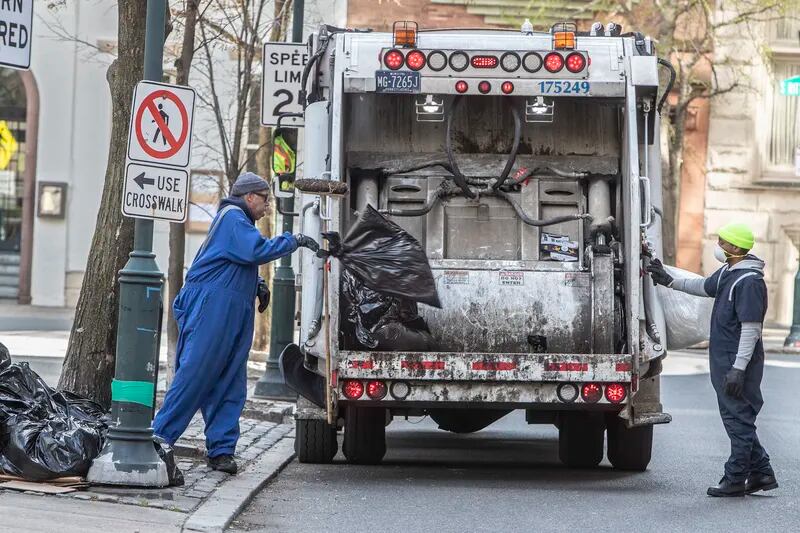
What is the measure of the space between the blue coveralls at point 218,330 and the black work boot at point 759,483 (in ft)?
9.33

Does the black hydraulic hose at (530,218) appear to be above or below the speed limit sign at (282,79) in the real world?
below

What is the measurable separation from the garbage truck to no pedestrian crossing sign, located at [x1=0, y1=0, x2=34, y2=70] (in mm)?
1792

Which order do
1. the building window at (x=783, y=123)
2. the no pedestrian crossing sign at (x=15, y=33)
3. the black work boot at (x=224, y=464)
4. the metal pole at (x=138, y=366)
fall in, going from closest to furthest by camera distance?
1. the no pedestrian crossing sign at (x=15, y=33)
2. the metal pole at (x=138, y=366)
3. the black work boot at (x=224, y=464)
4. the building window at (x=783, y=123)

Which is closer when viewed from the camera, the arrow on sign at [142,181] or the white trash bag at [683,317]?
the arrow on sign at [142,181]

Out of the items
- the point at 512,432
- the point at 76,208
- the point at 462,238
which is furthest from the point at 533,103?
the point at 76,208

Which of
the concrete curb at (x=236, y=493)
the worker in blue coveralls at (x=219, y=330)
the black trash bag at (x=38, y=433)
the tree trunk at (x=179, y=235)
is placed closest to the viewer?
the concrete curb at (x=236, y=493)

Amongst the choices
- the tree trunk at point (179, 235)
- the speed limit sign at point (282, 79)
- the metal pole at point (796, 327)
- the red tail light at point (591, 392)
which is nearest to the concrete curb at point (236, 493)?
the red tail light at point (591, 392)

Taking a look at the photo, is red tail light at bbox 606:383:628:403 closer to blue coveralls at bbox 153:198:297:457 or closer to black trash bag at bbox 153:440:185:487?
blue coveralls at bbox 153:198:297:457

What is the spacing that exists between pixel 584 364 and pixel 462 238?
53.4 inches

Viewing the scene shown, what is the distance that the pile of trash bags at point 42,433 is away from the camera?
Result: 7.66 metres

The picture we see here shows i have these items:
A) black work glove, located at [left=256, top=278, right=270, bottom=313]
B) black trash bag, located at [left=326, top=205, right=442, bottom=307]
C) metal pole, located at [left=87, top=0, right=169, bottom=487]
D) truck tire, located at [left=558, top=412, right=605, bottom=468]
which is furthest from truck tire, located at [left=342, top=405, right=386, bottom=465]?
metal pole, located at [left=87, top=0, right=169, bottom=487]

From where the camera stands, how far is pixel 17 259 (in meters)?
27.5

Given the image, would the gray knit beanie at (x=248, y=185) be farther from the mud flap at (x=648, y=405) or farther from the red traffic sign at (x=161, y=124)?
the mud flap at (x=648, y=405)

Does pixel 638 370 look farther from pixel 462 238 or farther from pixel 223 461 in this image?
pixel 223 461
